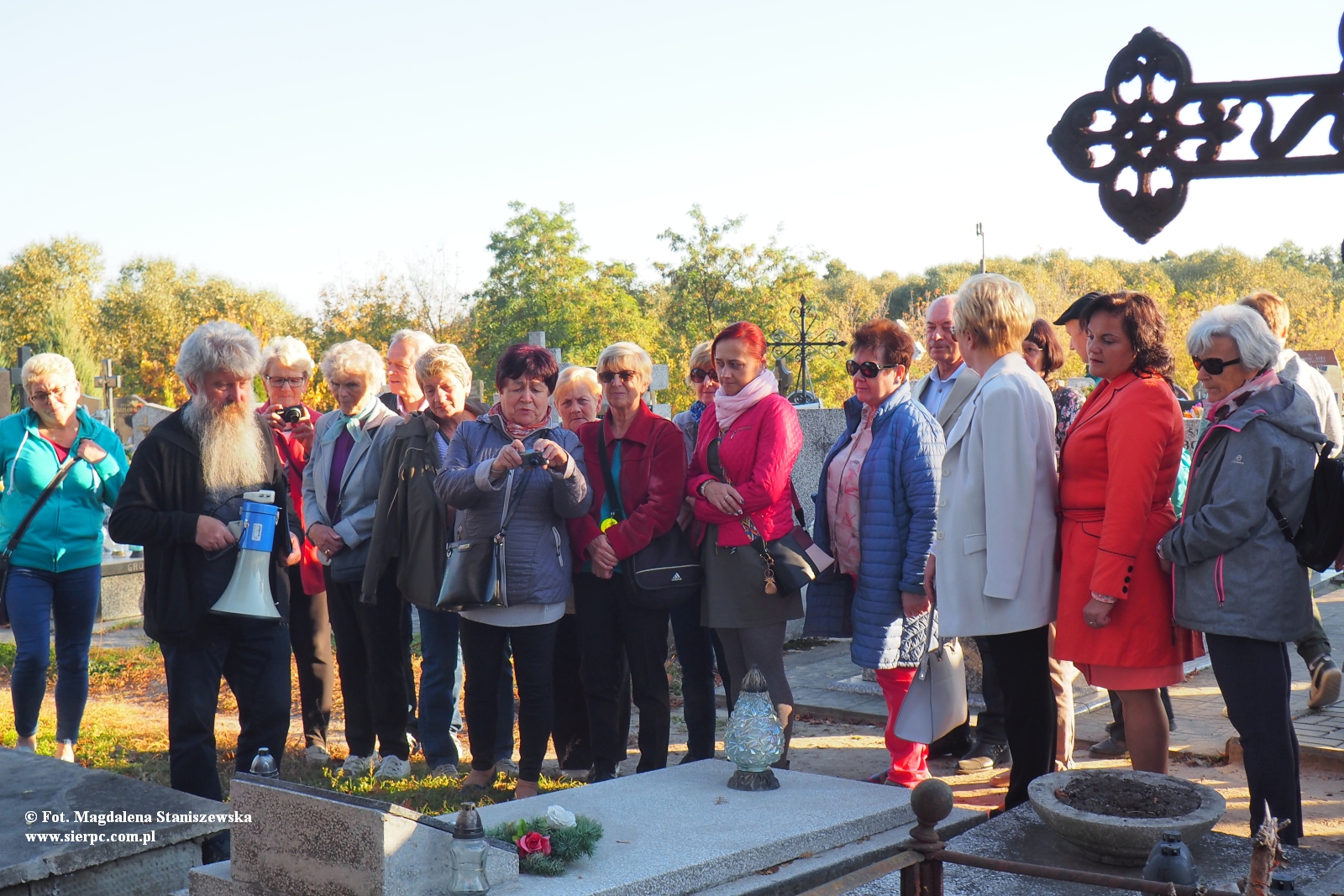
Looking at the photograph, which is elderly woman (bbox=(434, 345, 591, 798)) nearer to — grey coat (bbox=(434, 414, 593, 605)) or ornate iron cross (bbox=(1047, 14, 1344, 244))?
grey coat (bbox=(434, 414, 593, 605))

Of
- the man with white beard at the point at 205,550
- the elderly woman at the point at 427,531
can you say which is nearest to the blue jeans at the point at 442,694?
the elderly woman at the point at 427,531

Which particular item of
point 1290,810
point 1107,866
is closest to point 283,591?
point 1107,866

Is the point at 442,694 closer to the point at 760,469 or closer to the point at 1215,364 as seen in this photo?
the point at 760,469

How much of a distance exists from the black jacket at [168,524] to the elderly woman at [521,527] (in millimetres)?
1012

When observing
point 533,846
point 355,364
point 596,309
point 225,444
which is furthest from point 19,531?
point 596,309

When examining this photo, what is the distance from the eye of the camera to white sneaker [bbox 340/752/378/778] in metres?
5.43

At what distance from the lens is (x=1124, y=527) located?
3664mm

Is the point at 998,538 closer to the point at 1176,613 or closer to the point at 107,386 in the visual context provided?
the point at 1176,613

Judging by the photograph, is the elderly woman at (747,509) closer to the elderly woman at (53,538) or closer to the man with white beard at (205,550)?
the man with white beard at (205,550)

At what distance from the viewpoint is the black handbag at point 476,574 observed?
4.74m

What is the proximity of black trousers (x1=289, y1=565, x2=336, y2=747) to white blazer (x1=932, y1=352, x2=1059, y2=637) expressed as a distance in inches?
129

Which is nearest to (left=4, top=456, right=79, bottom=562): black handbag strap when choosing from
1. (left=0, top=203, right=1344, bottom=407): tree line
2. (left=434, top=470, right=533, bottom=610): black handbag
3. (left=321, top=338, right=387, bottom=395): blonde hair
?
(left=321, top=338, right=387, bottom=395): blonde hair

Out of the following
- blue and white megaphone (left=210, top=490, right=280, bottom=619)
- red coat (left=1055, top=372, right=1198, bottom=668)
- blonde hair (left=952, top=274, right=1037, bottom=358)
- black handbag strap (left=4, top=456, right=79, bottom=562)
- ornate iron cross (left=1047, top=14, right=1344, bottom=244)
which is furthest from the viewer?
black handbag strap (left=4, top=456, right=79, bottom=562)

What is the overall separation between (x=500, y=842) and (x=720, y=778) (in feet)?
3.84
